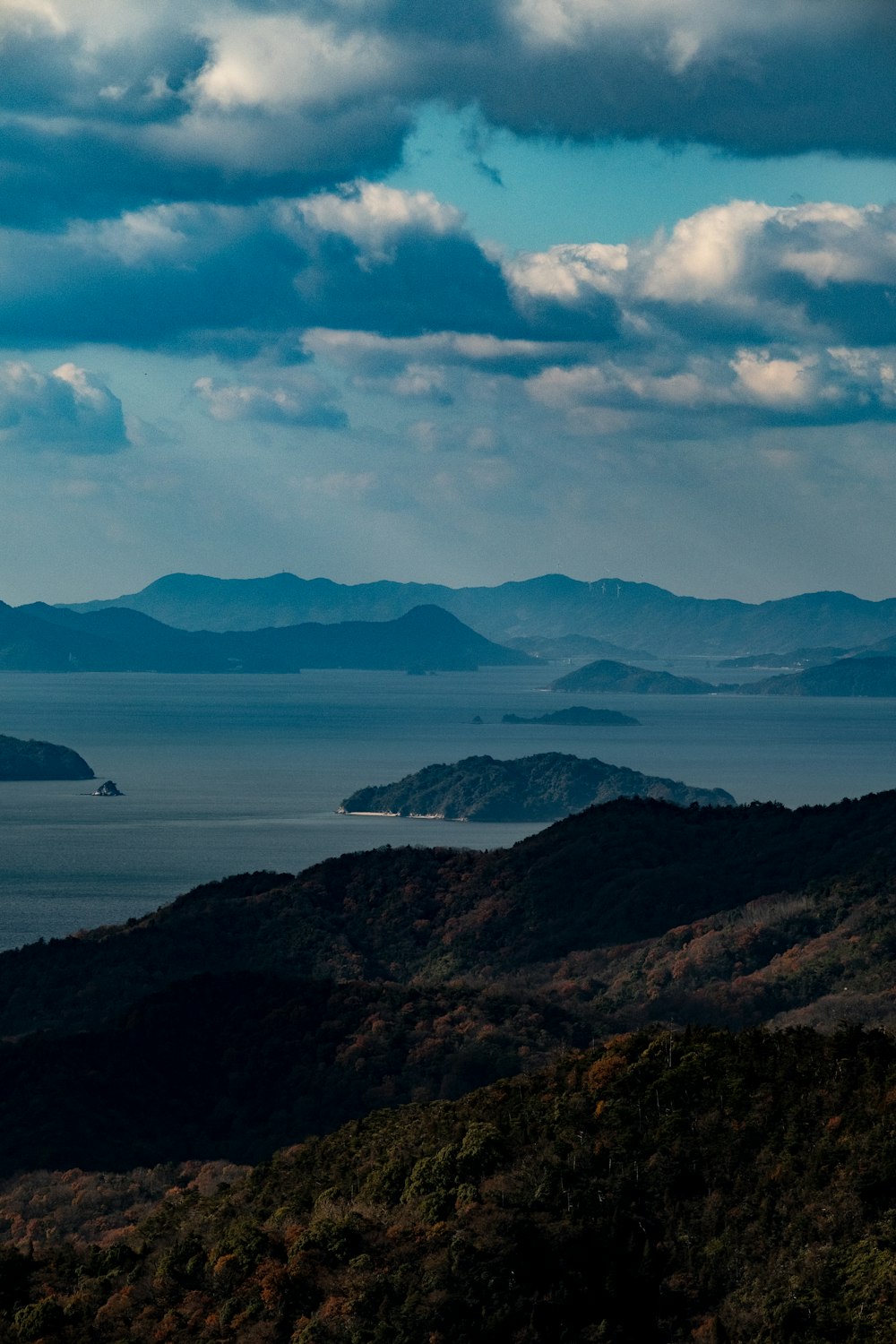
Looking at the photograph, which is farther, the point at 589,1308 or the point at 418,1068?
the point at 418,1068

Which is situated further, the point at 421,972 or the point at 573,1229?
the point at 421,972

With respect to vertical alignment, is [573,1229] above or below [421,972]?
above

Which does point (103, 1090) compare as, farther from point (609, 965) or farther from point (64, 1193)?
point (609, 965)

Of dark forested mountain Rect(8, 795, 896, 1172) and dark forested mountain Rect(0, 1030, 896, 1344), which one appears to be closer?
dark forested mountain Rect(0, 1030, 896, 1344)

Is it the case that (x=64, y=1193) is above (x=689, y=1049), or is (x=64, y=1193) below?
below

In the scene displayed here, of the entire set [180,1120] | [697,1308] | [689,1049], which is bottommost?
[180,1120]

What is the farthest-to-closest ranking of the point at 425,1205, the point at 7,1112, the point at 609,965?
the point at 609,965 < the point at 7,1112 < the point at 425,1205

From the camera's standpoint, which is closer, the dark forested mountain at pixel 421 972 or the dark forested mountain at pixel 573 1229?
the dark forested mountain at pixel 573 1229

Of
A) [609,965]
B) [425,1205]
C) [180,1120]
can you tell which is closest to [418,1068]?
[180,1120]
